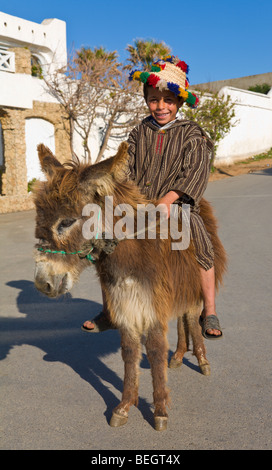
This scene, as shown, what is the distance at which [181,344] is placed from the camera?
4.42 meters

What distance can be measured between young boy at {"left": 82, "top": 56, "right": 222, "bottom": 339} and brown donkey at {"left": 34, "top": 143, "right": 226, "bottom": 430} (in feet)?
0.55

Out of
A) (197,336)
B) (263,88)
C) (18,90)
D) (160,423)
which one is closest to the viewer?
(160,423)

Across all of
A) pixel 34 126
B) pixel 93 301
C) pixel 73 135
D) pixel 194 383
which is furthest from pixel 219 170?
pixel 194 383

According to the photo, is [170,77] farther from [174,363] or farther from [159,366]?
[174,363]

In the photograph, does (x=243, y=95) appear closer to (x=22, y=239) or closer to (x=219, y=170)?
(x=219, y=170)

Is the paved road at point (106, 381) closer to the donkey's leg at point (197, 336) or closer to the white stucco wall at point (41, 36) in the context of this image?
the donkey's leg at point (197, 336)

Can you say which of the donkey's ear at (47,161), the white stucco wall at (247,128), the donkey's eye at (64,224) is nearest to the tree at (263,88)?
the white stucco wall at (247,128)

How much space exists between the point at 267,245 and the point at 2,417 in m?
7.18

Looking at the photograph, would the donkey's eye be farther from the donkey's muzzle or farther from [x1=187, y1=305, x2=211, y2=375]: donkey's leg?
[x1=187, y1=305, x2=211, y2=375]: donkey's leg

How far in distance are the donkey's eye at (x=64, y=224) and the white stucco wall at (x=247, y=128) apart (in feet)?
87.8

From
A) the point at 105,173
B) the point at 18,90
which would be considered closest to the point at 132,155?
the point at 105,173

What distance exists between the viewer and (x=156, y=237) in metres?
3.17

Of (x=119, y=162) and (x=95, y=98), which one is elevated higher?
(x=95, y=98)

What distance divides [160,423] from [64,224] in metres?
1.71
